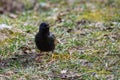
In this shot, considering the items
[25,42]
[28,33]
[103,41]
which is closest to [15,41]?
[25,42]

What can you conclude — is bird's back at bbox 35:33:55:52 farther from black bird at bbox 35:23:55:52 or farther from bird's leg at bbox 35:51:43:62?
bird's leg at bbox 35:51:43:62

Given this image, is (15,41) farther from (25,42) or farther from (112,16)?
(112,16)

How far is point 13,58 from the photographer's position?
8.08 metres

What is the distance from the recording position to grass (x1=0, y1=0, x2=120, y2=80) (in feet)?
24.3

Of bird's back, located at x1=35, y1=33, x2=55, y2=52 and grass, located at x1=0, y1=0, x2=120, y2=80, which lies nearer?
grass, located at x1=0, y1=0, x2=120, y2=80

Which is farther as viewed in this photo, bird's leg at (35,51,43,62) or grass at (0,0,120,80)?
bird's leg at (35,51,43,62)

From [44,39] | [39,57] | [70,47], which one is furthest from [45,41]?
[70,47]

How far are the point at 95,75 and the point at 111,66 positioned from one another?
449mm

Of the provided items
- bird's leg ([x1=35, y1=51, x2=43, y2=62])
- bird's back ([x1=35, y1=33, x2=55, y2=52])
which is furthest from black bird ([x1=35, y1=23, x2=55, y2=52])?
bird's leg ([x1=35, y1=51, x2=43, y2=62])

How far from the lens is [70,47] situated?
28.5 ft

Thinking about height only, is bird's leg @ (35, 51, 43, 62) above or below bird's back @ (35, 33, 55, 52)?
below

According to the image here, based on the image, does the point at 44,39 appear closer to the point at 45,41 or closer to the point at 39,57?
the point at 45,41

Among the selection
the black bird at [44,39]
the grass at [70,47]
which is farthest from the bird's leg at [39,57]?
the black bird at [44,39]

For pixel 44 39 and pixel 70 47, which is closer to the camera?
pixel 44 39
